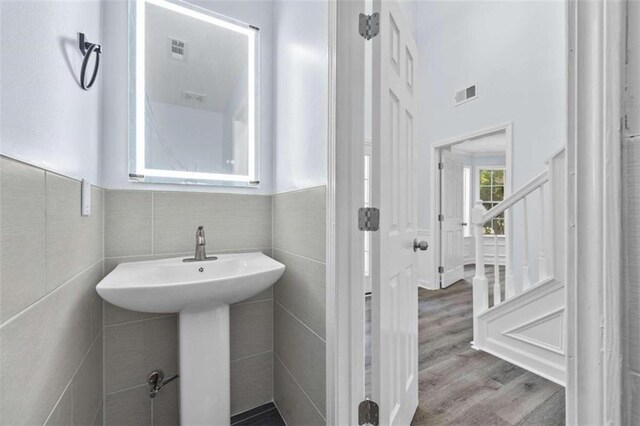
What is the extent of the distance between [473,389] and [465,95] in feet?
10.4

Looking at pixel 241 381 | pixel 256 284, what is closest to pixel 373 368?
pixel 256 284

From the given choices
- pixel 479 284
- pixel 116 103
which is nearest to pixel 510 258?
pixel 479 284

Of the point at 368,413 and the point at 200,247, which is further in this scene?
the point at 200,247

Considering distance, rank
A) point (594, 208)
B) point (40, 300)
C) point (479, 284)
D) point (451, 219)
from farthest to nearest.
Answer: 1. point (451, 219)
2. point (479, 284)
3. point (40, 300)
4. point (594, 208)

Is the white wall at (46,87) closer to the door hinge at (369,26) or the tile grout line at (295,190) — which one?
the tile grout line at (295,190)

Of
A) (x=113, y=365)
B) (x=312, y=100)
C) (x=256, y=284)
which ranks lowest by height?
(x=113, y=365)

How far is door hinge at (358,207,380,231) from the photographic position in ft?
3.20

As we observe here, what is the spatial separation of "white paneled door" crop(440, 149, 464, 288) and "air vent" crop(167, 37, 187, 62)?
3366mm

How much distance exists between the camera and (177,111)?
1.48 m

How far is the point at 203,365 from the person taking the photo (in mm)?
1195

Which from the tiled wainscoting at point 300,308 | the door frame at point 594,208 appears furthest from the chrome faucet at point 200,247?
the door frame at point 594,208

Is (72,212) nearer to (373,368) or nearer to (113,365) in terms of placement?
(113,365)

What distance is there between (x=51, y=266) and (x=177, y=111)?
100 cm

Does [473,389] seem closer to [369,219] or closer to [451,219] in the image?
[369,219]
